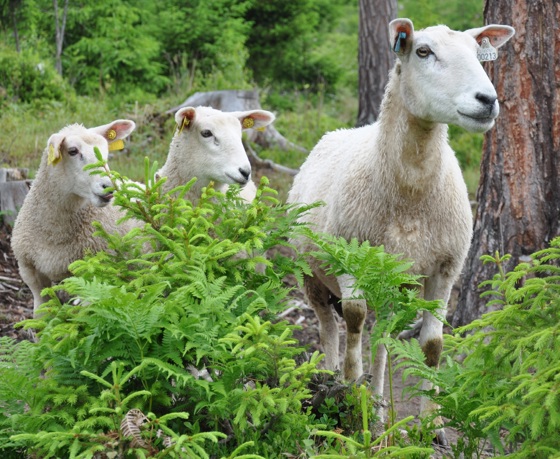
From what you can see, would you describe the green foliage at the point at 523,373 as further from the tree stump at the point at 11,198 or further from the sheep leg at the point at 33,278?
the tree stump at the point at 11,198

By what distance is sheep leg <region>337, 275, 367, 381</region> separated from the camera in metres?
4.97

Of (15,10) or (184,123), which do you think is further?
(15,10)

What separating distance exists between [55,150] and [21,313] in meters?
2.06

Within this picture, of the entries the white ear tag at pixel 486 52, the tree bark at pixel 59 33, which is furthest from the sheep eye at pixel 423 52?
the tree bark at pixel 59 33

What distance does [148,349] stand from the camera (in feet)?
10.3

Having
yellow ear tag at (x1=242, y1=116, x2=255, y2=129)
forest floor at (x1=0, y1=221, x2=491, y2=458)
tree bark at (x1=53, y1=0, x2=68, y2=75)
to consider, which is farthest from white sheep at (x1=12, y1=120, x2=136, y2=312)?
tree bark at (x1=53, y1=0, x2=68, y2=75)

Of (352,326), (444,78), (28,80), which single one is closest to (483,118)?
(444,78)

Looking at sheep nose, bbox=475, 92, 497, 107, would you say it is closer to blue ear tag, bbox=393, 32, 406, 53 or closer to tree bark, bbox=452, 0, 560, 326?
blue ear tag, bbox=393, 32, 406, 53

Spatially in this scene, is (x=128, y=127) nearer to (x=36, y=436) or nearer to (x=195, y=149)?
(x=195, y=149)

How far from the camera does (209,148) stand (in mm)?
5852

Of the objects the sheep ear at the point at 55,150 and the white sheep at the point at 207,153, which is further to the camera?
the white sheep at the point at 207,153

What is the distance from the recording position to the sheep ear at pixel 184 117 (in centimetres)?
587

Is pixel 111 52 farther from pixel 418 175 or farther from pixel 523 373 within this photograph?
pixel 523 373

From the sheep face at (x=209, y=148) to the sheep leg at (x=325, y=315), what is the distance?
95cm
